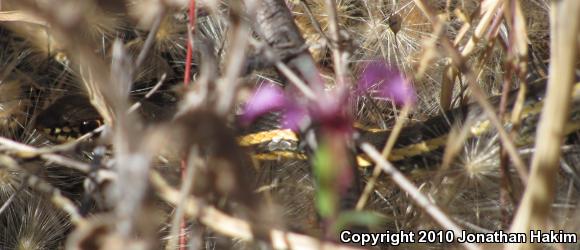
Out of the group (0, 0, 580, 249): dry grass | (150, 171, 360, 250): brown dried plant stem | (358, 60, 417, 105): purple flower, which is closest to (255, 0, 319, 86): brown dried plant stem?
(0, 0, 580, 249): dry grass

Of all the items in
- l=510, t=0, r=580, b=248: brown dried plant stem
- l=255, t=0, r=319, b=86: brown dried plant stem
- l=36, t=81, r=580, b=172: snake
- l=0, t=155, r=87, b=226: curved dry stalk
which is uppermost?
l=510, t=0, r=580, b=248: brown dried plant stem

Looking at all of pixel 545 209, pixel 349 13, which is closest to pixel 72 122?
pixel 349 13

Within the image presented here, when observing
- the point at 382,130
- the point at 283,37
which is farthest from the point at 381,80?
the point at 283,37

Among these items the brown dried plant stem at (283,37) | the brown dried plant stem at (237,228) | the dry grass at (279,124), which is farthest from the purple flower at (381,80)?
the brown dried plant stem at (237,228)

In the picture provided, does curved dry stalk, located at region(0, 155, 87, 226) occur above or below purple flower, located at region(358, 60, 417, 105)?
above

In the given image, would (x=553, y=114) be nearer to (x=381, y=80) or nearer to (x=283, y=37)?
(x=283, y=37)

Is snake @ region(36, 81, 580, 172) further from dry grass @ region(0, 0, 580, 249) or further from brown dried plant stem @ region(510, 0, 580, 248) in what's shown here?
brown dried plant stem @ region(510, 0, 580, 248)
